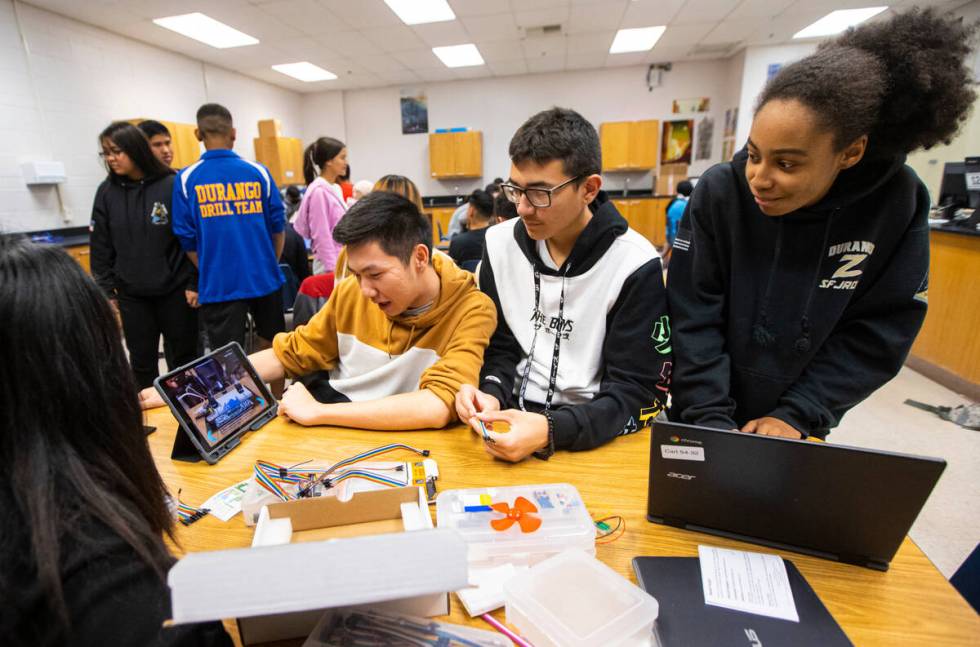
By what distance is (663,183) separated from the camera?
27.2 feet

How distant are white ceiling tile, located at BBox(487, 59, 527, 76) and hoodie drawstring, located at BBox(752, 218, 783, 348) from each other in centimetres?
722

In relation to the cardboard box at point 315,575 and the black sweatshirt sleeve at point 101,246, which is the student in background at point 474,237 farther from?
the black sweatshirt sleeve at point 101,246

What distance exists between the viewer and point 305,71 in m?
7.40

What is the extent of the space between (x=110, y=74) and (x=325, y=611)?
22.5 ft

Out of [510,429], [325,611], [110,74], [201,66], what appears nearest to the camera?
[325,611]

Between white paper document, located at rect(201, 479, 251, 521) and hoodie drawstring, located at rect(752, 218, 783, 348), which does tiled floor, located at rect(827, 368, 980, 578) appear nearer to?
hoodie drawstring, located at rect(752, 218, 783, 348)

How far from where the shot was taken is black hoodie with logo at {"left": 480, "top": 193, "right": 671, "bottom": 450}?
1.19 metres

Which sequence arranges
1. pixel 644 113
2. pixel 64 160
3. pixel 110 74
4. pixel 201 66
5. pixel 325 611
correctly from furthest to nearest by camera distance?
pixel 644 113 < pixel 201 66 < pixel 110 74 < pixel 64 160 < pixel 325 611

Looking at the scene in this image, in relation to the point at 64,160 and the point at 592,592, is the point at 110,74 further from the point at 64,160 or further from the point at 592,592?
the point at 592,592

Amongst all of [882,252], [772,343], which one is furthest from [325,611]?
[882,252]

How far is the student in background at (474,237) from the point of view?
287cm

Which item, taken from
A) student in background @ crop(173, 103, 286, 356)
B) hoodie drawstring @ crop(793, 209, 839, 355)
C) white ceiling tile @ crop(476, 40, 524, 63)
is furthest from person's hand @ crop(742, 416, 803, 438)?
white ceiling tile @ crop(476, 40, 524, 63)

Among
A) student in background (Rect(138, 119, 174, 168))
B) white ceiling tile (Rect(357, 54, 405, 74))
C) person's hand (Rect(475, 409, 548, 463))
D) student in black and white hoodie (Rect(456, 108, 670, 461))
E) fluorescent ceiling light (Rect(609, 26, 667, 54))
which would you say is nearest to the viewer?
person's hand (Rect(475, 409, 548, 463))

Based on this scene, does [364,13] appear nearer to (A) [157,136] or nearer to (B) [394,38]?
(B) [394,38]
